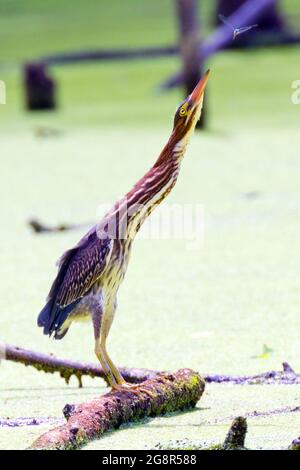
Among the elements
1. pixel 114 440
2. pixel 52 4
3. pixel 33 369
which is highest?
pixel 114 440

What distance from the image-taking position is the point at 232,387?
4406mm

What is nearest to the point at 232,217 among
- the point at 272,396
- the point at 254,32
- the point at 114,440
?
the point at 272,396

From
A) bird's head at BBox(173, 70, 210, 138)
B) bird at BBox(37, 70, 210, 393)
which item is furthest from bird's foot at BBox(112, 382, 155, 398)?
bird's head at BBox(173, 70, 210, 138)

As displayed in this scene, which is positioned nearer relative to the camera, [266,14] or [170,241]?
[170,241]

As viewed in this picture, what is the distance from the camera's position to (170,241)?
7664 millimetres

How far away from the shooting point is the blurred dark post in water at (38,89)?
14.4m

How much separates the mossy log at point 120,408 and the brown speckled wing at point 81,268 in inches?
12.8

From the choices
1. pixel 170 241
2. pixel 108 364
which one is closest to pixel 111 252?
pixel 108 364

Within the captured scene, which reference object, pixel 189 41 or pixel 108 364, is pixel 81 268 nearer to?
pixel 108 364

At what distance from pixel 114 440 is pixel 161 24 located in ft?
60.8

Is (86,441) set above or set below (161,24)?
above

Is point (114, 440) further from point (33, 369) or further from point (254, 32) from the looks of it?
point (254, 32)

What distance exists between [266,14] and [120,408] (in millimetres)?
16444

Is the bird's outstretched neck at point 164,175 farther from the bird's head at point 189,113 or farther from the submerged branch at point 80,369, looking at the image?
the submerged branch at point 80,369
